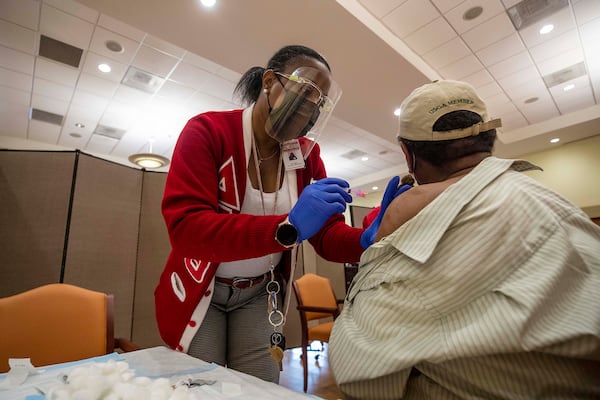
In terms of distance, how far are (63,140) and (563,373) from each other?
7.14 m

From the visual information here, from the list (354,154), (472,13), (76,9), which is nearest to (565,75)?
(472,13)

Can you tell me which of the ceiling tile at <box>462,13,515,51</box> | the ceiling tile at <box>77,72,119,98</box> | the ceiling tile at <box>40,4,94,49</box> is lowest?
the ceiling tile at <box>77,72,119,98</box>

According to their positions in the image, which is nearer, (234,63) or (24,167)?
(24,167)

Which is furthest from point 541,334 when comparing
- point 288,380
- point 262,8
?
point 262,8

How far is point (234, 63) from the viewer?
3.57 metres

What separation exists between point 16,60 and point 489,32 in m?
5.60

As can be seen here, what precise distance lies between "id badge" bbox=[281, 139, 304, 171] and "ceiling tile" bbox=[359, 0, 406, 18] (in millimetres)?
2849

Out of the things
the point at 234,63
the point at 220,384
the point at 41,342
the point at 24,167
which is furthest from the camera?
the point at 234,63

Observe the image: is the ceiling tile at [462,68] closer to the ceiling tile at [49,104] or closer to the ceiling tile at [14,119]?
the ceiling tile at [49,104]

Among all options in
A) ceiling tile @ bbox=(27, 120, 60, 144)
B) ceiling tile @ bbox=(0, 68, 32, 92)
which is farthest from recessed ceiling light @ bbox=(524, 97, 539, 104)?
ceiling tile @ bbox=(27, 120, 60, 144)

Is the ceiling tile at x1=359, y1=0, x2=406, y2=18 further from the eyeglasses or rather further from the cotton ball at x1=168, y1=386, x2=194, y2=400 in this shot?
the cotton ball at x1=168, y1=386, x2=194, y2=400

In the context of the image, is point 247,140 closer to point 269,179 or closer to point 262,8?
point 269,179

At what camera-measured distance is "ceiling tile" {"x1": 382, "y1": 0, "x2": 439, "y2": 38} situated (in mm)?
3261

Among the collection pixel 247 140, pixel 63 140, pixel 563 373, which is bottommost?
pixel 563 373
